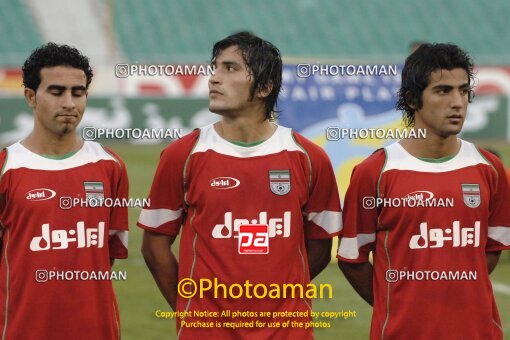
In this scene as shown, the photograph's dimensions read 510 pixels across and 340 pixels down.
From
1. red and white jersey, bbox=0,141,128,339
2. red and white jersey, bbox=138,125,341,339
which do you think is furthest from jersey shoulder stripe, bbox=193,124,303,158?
red and white jersey, bbox=0,141,128,339

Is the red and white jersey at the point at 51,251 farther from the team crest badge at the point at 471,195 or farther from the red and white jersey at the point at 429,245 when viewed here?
the team crest badge at the point at 471,195

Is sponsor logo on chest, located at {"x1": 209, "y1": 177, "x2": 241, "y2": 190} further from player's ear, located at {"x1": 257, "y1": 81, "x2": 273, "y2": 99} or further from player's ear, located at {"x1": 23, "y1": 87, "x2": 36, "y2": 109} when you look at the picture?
player's ear, located at {"x1": 23, "y1": 87, "x2": 36, "y2": 109}

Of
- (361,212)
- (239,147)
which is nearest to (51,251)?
(239,147)

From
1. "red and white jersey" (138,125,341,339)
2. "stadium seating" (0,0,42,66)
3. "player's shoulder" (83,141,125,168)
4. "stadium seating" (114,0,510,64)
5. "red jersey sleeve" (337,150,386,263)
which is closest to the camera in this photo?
"red and white jersey" (138,125,341,339)

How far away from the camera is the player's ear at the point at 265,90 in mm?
4258

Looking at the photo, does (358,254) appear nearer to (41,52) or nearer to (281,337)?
(281,337)

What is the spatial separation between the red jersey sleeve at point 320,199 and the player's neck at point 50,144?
3.09 feet

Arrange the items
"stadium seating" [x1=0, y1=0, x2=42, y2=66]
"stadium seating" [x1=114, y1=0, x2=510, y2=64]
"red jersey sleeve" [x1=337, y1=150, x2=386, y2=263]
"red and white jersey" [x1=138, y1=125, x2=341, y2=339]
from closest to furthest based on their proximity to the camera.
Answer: "red and white jersey" [x1=138, y1=125, x2=341, y2=339], "red jersey sleeve" [x1=337, y1=150, x2=386, y2=263], "stadium seating" [x1=0, y1=0, x2=42, y2=66], "stadium seating" [x1=114, y1=0, x2=510, y2=64]

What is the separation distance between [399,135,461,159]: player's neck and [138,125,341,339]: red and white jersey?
0.36 metres

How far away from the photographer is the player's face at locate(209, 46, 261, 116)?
164 inches

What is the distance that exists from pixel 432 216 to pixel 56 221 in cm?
150

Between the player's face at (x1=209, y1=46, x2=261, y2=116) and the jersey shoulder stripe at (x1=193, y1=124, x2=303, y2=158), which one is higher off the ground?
the player's face at (x1=209, y1=46, x2=261, y2=116)

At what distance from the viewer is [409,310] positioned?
13.6ft

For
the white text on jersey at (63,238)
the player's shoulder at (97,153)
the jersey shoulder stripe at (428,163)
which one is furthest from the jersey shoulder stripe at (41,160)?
the jersey shoulder stripe at (428,163)
